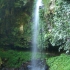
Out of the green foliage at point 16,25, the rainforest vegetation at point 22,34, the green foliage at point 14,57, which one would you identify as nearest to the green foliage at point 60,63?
the rainforest vegetation at point 22,34

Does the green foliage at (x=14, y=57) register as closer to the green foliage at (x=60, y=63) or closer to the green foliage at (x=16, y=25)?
the green foliage at (x=16, y=25)

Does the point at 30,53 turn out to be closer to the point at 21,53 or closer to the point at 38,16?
the point at 21,53

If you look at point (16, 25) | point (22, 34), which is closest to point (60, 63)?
point (22, 34)

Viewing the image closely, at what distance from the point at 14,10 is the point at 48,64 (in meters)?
3.50

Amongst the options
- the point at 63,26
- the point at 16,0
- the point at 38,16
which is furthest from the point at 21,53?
the point at 63,26

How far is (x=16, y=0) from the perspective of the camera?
10.1m

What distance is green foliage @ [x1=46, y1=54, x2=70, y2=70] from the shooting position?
7715 mm

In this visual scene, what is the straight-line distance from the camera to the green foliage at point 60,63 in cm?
771

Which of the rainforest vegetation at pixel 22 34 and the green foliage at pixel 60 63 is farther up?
the rainforest vegetation at pixel 22 34

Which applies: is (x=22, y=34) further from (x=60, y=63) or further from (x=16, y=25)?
(x=60, y=63)

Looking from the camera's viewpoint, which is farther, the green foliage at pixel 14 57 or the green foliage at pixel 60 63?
the green foliage at pixel 14 57

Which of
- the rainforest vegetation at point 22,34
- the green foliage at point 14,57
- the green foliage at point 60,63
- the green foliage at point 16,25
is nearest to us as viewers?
the green foliage at point 60,63

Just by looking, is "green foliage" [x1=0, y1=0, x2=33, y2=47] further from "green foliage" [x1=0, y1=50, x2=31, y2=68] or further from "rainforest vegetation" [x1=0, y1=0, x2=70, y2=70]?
"green foliage" [x1=0, y1=50, x2=31, y2=68]

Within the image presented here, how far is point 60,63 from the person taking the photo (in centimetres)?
803
